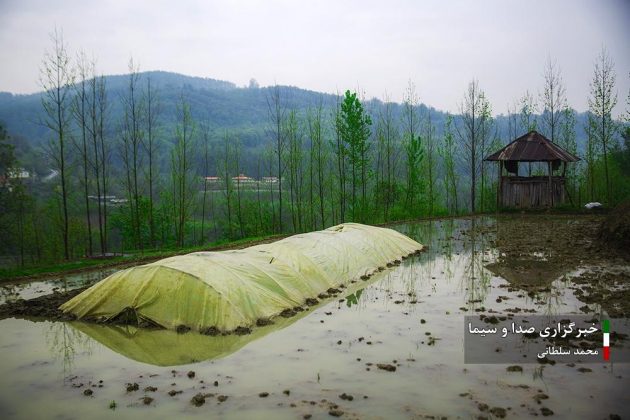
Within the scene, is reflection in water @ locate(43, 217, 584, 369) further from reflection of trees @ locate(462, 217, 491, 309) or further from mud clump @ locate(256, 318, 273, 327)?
mud clump @ locate(256, 318, 273, 327)

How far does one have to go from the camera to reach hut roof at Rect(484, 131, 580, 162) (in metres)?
27.5

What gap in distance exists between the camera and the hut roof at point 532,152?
90.2 feet

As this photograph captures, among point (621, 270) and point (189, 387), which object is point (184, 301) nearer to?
point (189, 387)

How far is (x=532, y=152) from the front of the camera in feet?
91.8

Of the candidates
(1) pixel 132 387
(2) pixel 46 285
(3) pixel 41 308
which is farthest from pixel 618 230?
(2) pixel 46 285

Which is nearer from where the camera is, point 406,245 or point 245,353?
point 245,353

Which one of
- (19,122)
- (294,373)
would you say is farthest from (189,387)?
(19,122)

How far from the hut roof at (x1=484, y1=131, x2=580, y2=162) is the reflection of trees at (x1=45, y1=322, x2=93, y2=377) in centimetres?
2466

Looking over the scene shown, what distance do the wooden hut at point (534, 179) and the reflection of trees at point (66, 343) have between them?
2466cm

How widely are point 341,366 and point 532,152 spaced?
2436 cm

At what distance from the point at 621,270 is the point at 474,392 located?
8754mm

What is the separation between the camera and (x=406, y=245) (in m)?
17.4

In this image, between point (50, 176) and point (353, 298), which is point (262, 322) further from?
point (50, 176)

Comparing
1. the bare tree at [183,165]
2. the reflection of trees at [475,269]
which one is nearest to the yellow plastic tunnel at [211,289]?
the reflection of trees at [475,269]
